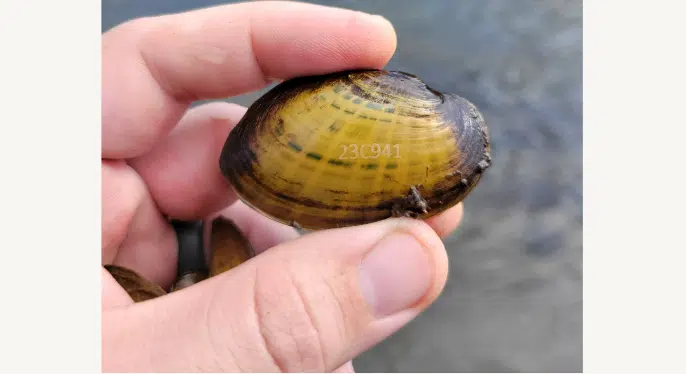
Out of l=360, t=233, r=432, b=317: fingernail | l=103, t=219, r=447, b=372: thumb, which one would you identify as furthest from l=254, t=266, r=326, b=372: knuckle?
l=360, t=233, r=432, b=317: fingernail

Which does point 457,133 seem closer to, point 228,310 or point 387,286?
point 387,286

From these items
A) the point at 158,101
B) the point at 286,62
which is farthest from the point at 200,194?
the point at 286,62

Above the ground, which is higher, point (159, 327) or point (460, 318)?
point (159, 327)

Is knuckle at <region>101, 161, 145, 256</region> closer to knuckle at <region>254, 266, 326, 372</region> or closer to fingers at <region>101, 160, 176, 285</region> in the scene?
fingers at <region>101, 160, 176, 285</region>

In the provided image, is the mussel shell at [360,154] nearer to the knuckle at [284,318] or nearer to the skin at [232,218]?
the skin at [232,218]

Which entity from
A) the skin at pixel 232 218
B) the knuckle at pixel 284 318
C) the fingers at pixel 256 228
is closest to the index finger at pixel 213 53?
the skin at pixel 232 218

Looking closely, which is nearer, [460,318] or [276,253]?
[276,253]
